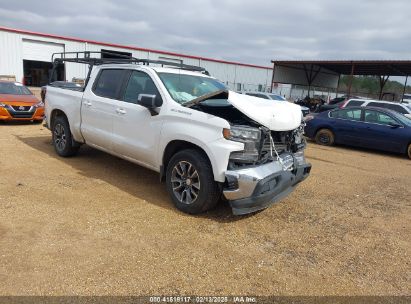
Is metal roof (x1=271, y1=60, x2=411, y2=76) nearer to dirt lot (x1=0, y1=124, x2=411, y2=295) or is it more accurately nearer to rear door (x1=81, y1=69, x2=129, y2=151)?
dirt lot (x1=0, y1=124, x2=411, y2=295)

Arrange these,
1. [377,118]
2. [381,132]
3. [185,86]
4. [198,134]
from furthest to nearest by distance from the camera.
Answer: [377,118] < [381,132] < [185,86] < [198,134]

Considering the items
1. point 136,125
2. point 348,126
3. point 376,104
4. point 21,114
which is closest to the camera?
point 136,125

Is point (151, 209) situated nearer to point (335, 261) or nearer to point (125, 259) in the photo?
point (125, 259)

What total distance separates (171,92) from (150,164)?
3.49 ft

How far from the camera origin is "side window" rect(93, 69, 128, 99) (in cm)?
570

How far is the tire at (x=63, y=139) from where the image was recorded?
686cm

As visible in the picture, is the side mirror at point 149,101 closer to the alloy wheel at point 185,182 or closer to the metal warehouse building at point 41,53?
the alloy wheel at point 185,182

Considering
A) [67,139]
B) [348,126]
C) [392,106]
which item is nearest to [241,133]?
[67,139]

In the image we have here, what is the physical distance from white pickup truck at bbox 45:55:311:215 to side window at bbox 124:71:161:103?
11 millimetres

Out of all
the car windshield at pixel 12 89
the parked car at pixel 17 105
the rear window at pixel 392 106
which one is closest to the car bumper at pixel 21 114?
the parked car at pixel 17 105

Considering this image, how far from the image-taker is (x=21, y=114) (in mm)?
11453

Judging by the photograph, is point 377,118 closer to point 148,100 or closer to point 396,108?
point 396,108

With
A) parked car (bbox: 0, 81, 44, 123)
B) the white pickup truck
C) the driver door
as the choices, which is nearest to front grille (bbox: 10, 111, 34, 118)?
parked car (bbox: 0, 81, 44, 123)

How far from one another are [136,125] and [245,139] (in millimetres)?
1798
